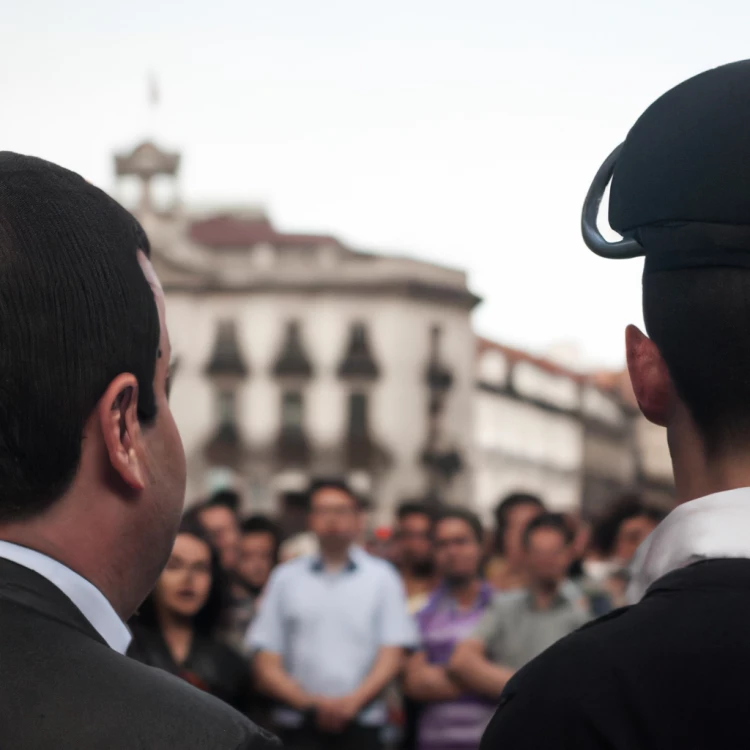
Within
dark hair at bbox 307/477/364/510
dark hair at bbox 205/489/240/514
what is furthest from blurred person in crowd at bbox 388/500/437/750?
dark hair at bbox 205/489/240/514

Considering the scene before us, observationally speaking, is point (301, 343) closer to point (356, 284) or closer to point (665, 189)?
point (356, 284)

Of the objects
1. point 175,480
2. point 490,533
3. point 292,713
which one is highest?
point 175,480

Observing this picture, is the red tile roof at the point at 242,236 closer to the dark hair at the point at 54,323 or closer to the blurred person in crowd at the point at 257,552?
the blurred person in crowd at the point at 257,552

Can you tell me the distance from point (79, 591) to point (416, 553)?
7.65m

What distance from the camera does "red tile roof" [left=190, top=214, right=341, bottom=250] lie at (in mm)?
61969

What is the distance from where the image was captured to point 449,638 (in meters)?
6.59

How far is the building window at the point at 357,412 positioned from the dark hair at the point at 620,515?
174ft

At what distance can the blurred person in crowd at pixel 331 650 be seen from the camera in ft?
21.5

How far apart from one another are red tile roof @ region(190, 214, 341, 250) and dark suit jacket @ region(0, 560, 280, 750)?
59961 millimetres

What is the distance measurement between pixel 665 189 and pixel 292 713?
18.1 ft

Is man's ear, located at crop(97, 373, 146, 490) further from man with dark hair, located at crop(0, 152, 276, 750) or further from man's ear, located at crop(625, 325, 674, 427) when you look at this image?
man's ear, located at crop(625, 325, 674, 427)

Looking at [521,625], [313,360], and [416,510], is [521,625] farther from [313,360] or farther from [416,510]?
[313,360]

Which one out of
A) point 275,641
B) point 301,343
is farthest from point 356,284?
point 275,641

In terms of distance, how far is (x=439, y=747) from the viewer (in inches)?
245
